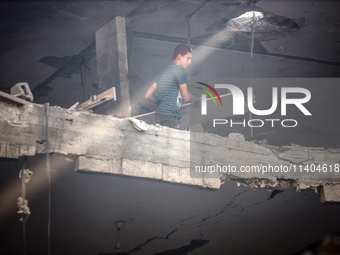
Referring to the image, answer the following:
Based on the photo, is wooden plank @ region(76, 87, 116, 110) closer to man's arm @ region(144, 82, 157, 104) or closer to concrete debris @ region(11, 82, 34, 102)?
man's arm @ region(144, 82, 157, 104)

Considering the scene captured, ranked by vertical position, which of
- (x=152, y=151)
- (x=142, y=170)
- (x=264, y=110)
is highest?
(x=264, y=110)

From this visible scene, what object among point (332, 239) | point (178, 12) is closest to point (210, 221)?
point (178, 12)

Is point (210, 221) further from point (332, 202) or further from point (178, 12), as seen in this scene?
point (178, 12)

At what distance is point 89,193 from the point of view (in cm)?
894

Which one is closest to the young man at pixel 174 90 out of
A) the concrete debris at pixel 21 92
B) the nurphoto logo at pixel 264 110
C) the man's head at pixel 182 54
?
the man's head at pixel 182 54

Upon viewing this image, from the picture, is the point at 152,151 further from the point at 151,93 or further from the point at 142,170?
the point at 151,93

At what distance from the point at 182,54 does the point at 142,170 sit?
182 cm

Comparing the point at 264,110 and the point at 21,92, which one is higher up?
Result: the point at 264,110

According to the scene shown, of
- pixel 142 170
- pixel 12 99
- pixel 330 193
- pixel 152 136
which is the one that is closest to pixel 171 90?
pixel 152 136

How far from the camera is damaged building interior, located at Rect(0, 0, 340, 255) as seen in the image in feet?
20.9

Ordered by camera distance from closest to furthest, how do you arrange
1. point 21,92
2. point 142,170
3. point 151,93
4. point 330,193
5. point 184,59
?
point 21,92 → point 142,170 → point 184,59 → point 151,93 → point 330,193

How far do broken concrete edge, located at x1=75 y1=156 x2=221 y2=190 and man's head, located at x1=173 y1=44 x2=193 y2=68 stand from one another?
1.58m

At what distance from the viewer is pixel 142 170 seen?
21.1 feet

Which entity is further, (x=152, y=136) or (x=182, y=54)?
(x=182, y=54)
